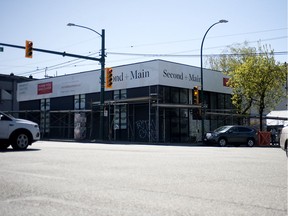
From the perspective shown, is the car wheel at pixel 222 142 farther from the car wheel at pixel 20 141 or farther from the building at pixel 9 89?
the building at pixel 9 89

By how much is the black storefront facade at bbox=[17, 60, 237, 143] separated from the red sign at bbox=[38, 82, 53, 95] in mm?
183

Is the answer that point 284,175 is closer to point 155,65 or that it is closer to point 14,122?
point 14,122

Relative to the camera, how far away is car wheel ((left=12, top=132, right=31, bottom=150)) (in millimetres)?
15258

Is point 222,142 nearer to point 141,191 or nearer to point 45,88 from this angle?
point 141,191

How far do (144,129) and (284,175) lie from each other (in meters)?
23.5

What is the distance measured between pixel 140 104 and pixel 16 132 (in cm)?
1713

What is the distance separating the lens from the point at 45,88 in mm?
41250

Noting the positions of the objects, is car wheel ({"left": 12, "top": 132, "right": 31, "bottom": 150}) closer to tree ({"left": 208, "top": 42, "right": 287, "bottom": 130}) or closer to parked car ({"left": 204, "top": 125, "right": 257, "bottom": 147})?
parked car ({"left": 204, "top": 125, "right": 257, "bottom": 147})

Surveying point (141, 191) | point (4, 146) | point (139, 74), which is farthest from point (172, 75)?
point (141, 191)

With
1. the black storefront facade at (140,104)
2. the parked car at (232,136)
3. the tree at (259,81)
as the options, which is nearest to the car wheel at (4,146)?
the black storefront facade at (140,104)

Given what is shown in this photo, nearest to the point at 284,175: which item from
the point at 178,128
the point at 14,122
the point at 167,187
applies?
the point at 167,187

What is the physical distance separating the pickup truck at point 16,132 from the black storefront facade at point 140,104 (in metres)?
13.8

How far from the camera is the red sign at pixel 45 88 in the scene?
40.6 metres

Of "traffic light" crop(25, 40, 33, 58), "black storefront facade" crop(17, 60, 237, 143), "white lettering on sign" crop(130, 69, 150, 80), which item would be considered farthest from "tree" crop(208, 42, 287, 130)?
"traffic light" crop(25, 40, 33, 58)
